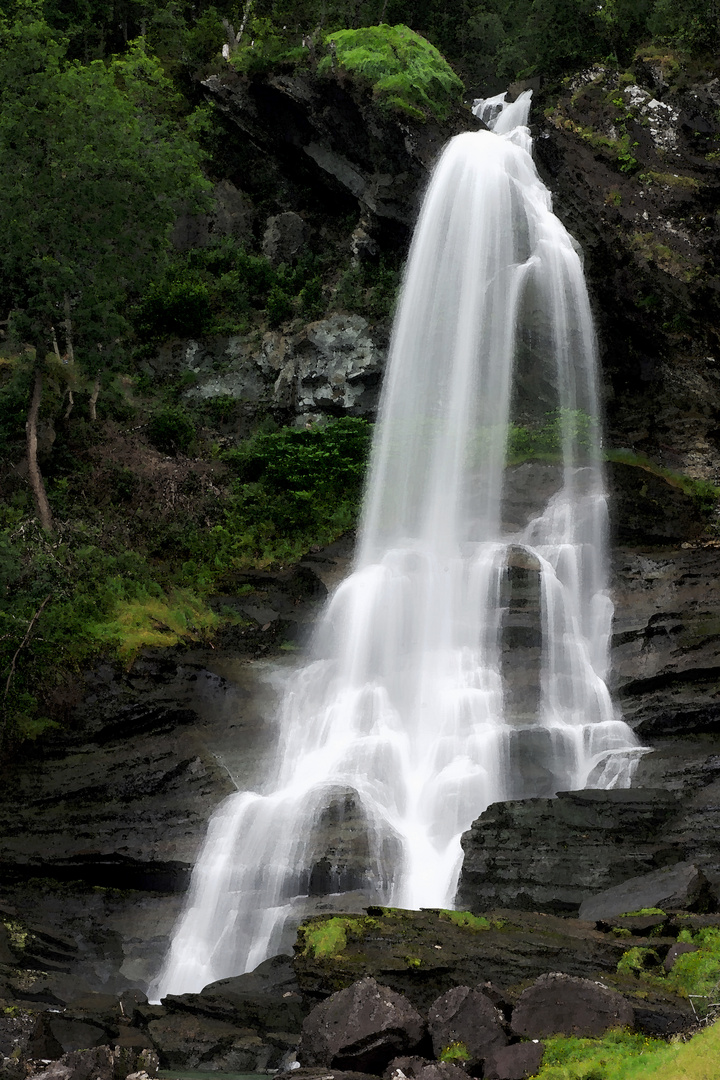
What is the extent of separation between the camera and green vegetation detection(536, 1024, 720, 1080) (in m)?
5.57

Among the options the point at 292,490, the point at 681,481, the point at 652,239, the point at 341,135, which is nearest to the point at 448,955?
the point at 681,481

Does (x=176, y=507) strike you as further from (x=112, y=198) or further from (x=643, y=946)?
(x=643, y=946)

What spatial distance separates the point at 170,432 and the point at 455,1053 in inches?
762

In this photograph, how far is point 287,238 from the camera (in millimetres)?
28531

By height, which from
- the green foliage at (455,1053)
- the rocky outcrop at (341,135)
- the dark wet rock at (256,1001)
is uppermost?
the rocky outcrop at (341,135)

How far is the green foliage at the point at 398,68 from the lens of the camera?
81.9 ft

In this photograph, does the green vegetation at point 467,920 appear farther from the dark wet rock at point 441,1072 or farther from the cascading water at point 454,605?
the dark wet rock at point 441,1072

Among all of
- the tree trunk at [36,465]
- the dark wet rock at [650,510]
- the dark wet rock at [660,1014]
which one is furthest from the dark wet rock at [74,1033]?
the dark wet rock at [650,510]

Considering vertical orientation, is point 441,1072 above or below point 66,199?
below

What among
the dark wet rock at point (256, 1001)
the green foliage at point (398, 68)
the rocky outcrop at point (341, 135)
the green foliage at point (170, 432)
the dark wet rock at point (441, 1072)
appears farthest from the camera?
the rocky outcrop at point (341, 135)

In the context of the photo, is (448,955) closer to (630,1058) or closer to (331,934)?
(331,934)

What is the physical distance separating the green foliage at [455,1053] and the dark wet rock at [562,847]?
13.5ft

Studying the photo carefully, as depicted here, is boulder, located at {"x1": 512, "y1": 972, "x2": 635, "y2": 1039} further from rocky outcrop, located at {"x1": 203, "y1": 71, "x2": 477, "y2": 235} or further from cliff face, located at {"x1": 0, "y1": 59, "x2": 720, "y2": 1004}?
rocky outcrop, located at {"x1": 203, "y1": 71, "x2": 477, "y2": 235}

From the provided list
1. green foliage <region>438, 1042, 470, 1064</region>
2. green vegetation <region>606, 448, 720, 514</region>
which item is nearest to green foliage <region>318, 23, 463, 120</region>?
green vegetation <region>606, 448, 720, 514</region>
